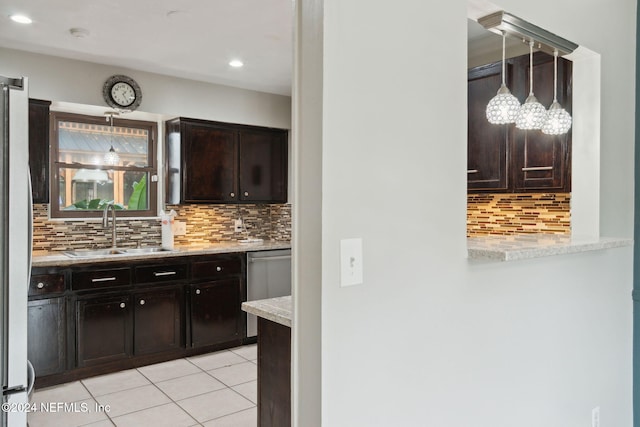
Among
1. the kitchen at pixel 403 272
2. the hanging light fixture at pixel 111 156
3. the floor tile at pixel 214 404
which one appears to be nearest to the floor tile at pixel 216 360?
the floor tile at pixel 214 404

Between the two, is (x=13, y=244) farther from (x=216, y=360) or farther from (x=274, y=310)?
(x=216, y=360)

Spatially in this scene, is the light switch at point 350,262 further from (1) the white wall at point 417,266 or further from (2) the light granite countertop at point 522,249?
(2) the light granite countertop at point 522,249

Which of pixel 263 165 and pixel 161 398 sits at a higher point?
pixel 263 165

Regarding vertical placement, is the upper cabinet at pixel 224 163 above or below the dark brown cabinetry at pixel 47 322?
above

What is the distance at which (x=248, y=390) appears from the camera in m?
3.53

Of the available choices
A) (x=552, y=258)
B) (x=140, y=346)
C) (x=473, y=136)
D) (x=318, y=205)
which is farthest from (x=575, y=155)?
(x=140, y=346)

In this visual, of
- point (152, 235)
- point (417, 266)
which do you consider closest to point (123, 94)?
point (152, 235)

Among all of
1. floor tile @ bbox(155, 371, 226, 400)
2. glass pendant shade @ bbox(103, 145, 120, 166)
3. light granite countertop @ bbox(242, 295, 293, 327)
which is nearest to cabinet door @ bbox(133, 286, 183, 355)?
floor tile @ bbox(155, 371, 226, 400)

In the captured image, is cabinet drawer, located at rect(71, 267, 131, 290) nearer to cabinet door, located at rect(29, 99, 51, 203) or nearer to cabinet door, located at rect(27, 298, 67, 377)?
cabinet door, located at rect(27, 298, 67, 377)

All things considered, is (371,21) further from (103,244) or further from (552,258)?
(103,244)

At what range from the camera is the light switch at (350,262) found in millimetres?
1237

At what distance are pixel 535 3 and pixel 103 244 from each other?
3983 mm

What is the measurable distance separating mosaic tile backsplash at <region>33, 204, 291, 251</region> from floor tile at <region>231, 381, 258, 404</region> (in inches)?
69.2

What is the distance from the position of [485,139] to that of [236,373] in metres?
2.64
